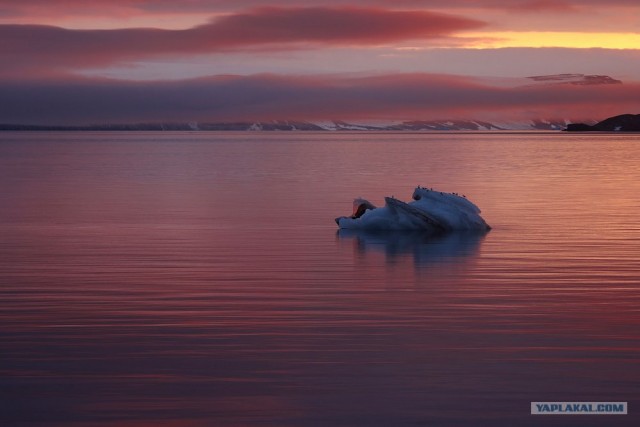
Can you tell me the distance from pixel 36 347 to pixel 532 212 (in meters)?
20.4

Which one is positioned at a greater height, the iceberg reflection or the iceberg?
the iceberg

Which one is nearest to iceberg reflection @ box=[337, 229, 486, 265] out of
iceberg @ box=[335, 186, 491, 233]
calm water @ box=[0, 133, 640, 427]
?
calm water @ box=[0, 133, 640, 427]

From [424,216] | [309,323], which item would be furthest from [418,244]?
[309,323]

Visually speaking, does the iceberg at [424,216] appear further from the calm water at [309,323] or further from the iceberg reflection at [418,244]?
the calm water at [309,323]

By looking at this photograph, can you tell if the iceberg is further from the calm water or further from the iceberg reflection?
the calm water

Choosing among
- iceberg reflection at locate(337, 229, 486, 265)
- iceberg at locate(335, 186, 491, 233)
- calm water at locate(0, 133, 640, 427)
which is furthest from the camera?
iceberg at locate(335, 186, 491, 233)

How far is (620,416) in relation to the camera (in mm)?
8836

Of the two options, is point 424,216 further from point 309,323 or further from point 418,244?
point 309,323

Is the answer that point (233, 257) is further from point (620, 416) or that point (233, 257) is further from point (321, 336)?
point (620, 416)

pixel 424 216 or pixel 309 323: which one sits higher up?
pixel 424 216

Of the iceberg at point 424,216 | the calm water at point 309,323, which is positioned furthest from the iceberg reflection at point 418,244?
the iceberg at point 424,216

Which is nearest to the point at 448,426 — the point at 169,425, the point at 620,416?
the point at 620,416

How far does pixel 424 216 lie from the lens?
23562mm

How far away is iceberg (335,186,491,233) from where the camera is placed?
23562mm
